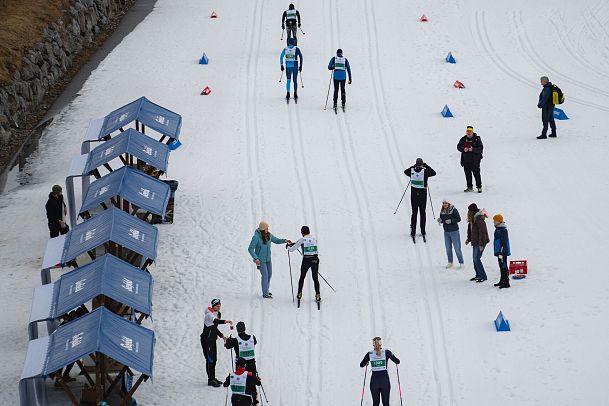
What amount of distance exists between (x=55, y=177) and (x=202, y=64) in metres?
8.68

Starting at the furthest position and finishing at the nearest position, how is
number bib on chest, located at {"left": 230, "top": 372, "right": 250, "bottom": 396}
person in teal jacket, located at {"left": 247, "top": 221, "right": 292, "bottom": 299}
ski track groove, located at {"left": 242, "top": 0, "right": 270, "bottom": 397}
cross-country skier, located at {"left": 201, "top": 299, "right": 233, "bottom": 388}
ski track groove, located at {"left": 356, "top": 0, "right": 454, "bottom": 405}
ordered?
ski track groove, located at {"left": 242, "top": 0, "right": 270, "bottom": 397} < person in teal jacket, located at {"left": 247, "top": 221, "right": 292, "bottom": 299} < ski track groove, located at {"left": 356, "top": 0, "right": 454, "bottom": 405} < cross-country skier, located at {"left": 201, "top": 299, "right": 233, "bottom": 388} < number bib on chest, located at {"left": 230, "top": 372, "right": 250, "bottom": 396}

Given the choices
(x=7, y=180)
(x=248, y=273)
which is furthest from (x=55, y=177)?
(x=248, y=273)

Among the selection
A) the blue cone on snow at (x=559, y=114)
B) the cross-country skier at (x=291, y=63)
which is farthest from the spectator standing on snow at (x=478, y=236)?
the cross-country skier at (x=291, y=63)

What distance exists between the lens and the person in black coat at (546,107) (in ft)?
87.6

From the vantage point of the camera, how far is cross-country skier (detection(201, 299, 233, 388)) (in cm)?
1709

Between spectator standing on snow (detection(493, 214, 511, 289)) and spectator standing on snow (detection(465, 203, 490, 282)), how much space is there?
307 mm

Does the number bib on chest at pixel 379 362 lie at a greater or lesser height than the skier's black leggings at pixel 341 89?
lesser

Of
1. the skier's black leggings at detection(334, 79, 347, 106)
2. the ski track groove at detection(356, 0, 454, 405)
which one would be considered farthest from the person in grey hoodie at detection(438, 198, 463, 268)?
the skier's black leggings at detection(334, 79, 347, 106)

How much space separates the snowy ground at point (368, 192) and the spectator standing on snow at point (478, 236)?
409 millimetres

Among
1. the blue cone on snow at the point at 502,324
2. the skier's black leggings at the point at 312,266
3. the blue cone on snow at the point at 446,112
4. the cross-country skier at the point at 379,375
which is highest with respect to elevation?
the blue cone on snow at the point at 446,112

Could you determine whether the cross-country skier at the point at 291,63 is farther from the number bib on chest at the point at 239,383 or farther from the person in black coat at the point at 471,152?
the number bib on chest at the point at 239,383

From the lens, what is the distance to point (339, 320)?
62.7 feet

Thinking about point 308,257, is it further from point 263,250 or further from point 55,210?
point 55,210

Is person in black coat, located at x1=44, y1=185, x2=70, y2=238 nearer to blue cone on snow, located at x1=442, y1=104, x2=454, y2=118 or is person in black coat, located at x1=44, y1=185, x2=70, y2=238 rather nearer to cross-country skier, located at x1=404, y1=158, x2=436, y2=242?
cross-country skier, located at x1=404, y1=158, x2=436, y2=242
